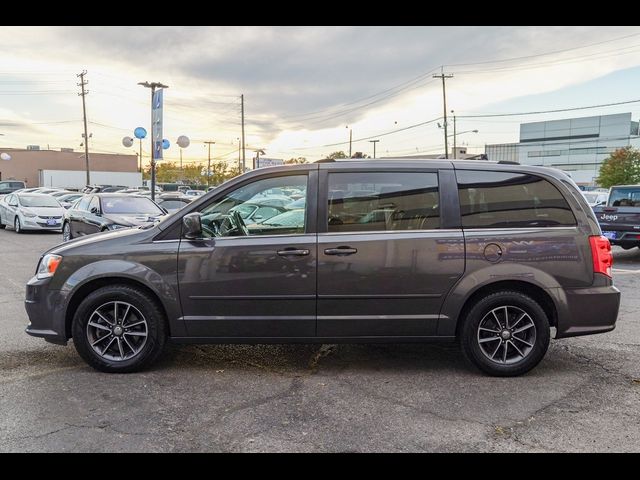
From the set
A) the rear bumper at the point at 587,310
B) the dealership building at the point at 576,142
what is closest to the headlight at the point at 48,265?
the rear bumper at the point at 587,310

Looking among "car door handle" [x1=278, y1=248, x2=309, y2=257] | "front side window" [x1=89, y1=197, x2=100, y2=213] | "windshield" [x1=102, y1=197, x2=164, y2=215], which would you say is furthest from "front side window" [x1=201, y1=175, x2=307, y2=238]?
"front side window" [x1=89, y1=197, x2=100, y2=213]

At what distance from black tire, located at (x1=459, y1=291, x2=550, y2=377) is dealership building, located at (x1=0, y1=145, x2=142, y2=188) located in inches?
2735

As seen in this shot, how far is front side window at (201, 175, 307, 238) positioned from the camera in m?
4.45

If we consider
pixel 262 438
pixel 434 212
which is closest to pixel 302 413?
pixel 262 438

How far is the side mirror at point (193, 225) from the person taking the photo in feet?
13.9

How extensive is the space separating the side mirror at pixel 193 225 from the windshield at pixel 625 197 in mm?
10845

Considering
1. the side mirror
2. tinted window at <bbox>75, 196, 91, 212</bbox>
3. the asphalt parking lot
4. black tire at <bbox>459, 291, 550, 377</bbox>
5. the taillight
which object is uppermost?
tinted window at <bbox>75, 196, 91, 212</bbox>

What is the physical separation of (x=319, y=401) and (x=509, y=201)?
2.37 metres

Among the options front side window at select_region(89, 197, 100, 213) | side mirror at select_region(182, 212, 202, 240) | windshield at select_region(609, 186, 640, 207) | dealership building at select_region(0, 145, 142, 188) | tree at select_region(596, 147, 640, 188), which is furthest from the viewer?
dealership building at select_region(0, 145, 142, 188)

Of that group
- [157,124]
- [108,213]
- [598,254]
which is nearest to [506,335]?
[598,254]

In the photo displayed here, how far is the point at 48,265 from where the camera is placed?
4492mm

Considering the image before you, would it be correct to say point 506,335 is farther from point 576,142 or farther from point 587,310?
point 576,142

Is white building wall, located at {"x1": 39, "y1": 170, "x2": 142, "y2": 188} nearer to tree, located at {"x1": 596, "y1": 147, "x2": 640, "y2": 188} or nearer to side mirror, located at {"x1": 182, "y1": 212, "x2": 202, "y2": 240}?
tree, located at {"x1": 596, "y1": 147, "x2": 640, "y2": 188}

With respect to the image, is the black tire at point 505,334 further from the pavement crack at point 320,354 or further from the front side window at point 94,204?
the front side window at point 94,204
